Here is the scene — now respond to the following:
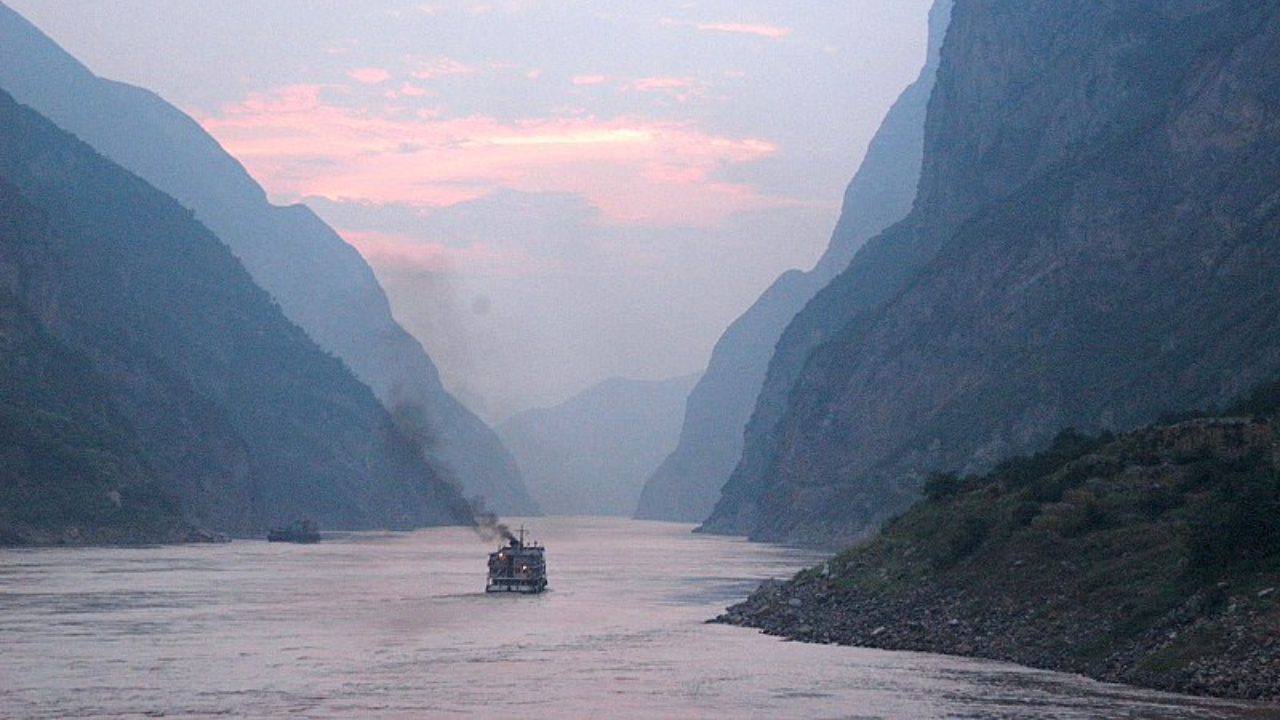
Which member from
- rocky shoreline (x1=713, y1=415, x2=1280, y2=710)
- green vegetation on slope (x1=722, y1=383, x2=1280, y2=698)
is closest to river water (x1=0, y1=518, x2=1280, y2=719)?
rocky shoreline (x1=713, y1=415, x2=1280, y2=710)

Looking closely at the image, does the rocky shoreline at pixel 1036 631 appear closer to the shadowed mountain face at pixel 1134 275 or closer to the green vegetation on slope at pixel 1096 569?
the green vegetation on slope at pixel 1096 569

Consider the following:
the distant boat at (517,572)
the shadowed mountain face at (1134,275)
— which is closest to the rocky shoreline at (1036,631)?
the distant boat at (517,572)

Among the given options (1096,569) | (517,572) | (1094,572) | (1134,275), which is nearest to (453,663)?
(1094,572)

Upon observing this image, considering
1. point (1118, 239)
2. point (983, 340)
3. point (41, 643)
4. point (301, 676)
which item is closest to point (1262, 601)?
point (301, 676)

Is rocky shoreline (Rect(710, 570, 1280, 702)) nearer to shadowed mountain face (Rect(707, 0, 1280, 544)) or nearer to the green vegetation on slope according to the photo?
the green vegetation on slope

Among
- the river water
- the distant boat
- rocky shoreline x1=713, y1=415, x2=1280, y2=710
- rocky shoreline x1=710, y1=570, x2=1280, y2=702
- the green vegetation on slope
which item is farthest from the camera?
the distant boat
